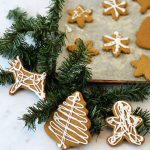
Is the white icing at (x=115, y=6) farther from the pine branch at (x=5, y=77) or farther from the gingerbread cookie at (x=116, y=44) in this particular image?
the pine branch at (x=5, y=77)

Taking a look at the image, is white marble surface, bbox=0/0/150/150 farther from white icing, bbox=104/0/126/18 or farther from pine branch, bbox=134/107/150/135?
white icing, bbox=104/0/126/18

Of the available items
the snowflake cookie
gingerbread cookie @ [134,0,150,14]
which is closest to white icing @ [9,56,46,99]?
the snowflake cookie

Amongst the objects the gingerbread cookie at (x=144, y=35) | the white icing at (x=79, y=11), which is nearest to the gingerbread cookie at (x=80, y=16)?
the white icing at (x=79, y=11)

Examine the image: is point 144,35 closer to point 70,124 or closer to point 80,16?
point 80,16

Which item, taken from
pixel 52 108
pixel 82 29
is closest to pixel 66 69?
pixel 52 108

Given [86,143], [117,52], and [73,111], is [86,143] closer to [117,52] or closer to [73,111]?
[73,111]

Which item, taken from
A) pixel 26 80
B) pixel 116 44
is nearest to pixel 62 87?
pixel 26 80
